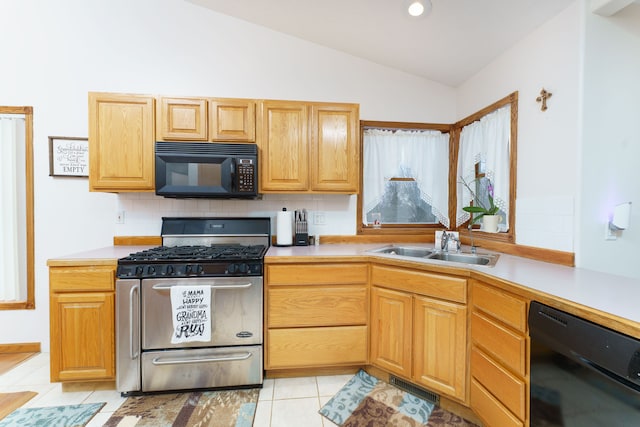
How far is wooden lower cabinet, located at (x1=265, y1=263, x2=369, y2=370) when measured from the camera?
1.94 meters

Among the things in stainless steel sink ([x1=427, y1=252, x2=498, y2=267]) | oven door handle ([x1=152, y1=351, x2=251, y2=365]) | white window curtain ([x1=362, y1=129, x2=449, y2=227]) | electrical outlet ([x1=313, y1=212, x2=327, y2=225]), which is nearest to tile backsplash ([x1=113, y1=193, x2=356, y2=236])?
electrical outlet ([x1=313, y1=212, x2=327, y2=225])

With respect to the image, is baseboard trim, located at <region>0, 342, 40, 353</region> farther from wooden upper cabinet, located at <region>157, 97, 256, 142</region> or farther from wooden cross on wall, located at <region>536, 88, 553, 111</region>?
wooden cross on wall, located at <region>536, 88, 553, 111</region>

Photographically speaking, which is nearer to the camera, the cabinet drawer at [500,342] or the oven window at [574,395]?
the oven window at [574,395]

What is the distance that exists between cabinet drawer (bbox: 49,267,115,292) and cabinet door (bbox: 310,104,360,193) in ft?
5.26

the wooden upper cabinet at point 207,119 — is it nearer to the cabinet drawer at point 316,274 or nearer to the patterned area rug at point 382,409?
the cabinet drawer at point 316,274

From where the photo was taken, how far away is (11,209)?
236cm

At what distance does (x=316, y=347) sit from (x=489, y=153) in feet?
6.87

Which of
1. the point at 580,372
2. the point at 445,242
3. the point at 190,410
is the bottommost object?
the point at 190,410

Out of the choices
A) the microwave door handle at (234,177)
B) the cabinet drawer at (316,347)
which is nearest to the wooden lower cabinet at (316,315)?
the cabinet drawer at (316,347)

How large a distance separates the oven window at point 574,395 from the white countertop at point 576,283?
23cm

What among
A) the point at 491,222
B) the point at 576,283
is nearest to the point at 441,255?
the point at 491,222

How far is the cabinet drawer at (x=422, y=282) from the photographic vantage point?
163 centimetres

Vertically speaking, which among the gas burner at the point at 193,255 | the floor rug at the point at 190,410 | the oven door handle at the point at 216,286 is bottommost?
the floor rug at the point at 190,410

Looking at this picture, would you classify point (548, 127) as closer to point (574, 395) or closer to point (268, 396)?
point (574, 395)
